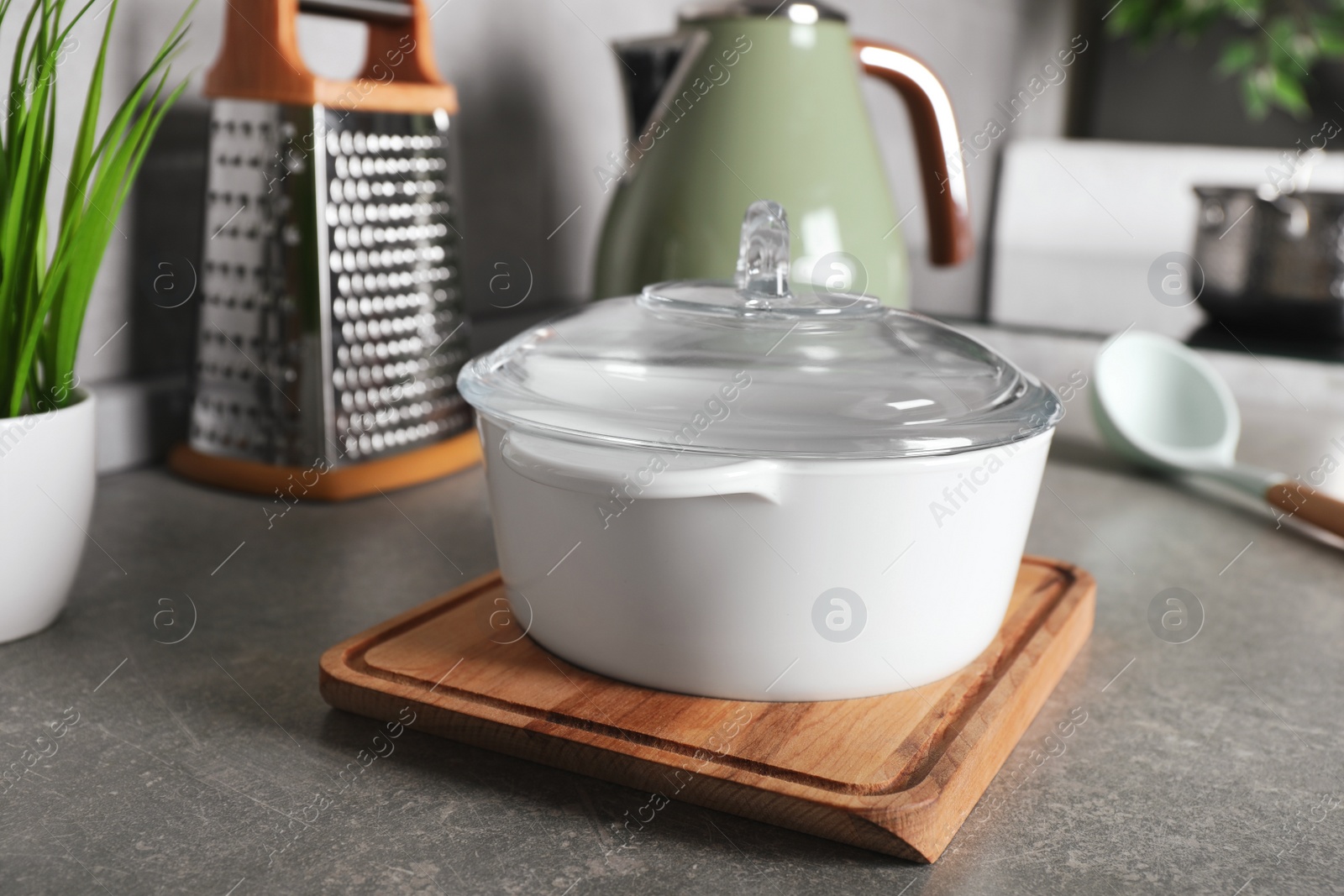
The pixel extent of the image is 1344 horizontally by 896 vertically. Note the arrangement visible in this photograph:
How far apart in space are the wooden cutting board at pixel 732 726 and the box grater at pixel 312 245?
0.90 feet

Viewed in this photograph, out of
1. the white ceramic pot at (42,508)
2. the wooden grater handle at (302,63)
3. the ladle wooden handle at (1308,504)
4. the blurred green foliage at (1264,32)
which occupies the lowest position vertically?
the ladle wooden handle at (1308,504)

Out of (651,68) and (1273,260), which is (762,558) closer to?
(651,68)

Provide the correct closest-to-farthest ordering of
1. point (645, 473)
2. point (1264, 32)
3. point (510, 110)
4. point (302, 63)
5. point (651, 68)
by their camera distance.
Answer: point (645, 473) → point (302, 63) → point (651, 68) → point (510, 110) → point (1264, 32)

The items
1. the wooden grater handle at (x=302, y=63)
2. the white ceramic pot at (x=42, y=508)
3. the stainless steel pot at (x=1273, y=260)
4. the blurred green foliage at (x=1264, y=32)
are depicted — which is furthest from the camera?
the blurred green foliage at (x=1264, y=32)

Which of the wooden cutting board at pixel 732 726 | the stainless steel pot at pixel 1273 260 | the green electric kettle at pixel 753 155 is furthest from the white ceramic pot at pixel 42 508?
the stainless steel pot at pixel 1273 260

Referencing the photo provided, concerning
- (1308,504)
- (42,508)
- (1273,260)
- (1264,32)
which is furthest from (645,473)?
(1264,32)

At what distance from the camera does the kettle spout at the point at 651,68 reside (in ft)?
2.61

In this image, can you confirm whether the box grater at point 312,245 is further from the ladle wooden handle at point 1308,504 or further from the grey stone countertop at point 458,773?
the ladle wooden handle at point 1308,504

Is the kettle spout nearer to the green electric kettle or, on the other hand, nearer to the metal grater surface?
the green electric kettle

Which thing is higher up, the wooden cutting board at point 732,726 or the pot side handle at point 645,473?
the pot side handle at point 645,473

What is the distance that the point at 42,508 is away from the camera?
479 millimetres

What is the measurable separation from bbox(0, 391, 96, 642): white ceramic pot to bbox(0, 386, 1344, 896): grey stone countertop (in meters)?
0.02

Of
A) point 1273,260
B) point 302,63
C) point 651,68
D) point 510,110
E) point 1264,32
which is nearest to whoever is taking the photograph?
point 302,63

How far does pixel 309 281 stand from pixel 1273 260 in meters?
1.04
